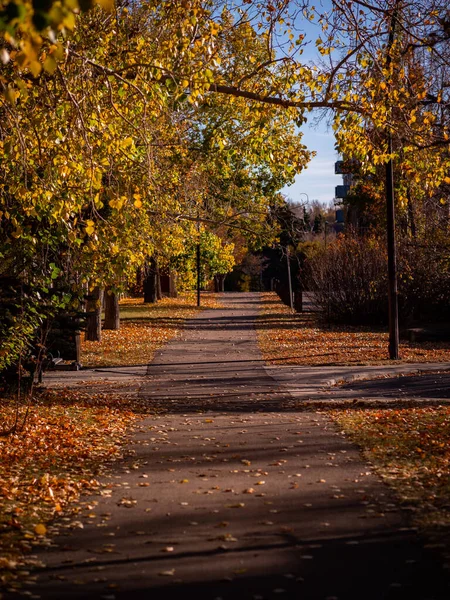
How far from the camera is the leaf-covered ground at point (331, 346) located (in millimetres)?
22031

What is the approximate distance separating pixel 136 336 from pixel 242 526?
2311 cm

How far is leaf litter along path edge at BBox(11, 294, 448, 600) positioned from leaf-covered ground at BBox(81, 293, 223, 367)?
1064 cm

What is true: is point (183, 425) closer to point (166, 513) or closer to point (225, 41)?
point (166, 513)

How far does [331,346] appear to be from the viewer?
2555 centimetres

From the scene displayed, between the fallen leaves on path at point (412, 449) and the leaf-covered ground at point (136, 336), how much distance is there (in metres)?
9.91

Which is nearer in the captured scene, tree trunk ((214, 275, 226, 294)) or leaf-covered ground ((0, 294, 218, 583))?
leaf-covered ground ((0, 294, 218, 583))

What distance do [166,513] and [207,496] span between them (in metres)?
0.65

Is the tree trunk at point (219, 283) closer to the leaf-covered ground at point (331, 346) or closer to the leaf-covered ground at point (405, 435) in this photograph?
the leaf-covered ground at point (331, 346)

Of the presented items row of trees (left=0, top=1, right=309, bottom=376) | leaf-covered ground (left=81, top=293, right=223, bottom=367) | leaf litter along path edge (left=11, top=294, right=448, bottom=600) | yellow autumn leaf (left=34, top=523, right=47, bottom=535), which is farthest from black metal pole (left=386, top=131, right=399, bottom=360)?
→ yellow autumn leaf (left=34, top=523, right=47, bottom=535)

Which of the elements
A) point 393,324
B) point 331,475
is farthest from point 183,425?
point 393,324

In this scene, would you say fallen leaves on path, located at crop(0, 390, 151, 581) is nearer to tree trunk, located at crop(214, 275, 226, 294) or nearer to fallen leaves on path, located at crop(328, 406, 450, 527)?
fallen leaves on path, located at crop(328, 406, 450, 527)

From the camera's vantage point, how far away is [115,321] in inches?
1227

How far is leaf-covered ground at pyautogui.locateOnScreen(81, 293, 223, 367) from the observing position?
22.5 meters

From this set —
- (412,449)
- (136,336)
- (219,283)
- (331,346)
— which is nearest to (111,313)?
(136,336)
